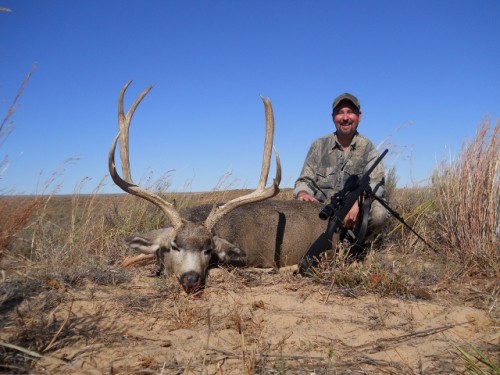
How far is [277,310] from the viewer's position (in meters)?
3.11

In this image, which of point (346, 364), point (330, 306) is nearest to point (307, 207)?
point (330, 306)

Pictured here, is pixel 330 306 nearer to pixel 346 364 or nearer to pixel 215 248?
pixel 346 364

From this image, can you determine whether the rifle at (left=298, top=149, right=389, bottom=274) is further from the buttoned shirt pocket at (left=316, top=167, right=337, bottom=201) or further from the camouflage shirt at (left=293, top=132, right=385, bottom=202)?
the buttoned shirt pocket at (left=316, top=167, right=337, bottom=201)

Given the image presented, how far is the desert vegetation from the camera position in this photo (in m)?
2.24

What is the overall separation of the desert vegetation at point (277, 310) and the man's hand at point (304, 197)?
3.89 ft

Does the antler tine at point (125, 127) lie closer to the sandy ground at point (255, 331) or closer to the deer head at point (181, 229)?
the deer head at point (181, 229)

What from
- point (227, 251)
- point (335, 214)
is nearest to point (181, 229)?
point (227, 251)

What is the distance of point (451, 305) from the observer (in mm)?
3264

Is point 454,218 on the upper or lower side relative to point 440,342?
upper

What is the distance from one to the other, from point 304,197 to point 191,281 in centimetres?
264

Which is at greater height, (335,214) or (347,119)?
(347,119)

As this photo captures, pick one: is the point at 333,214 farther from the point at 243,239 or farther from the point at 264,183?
the point at 243,239

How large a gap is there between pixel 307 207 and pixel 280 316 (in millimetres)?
2613

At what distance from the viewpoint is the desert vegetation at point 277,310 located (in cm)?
224
